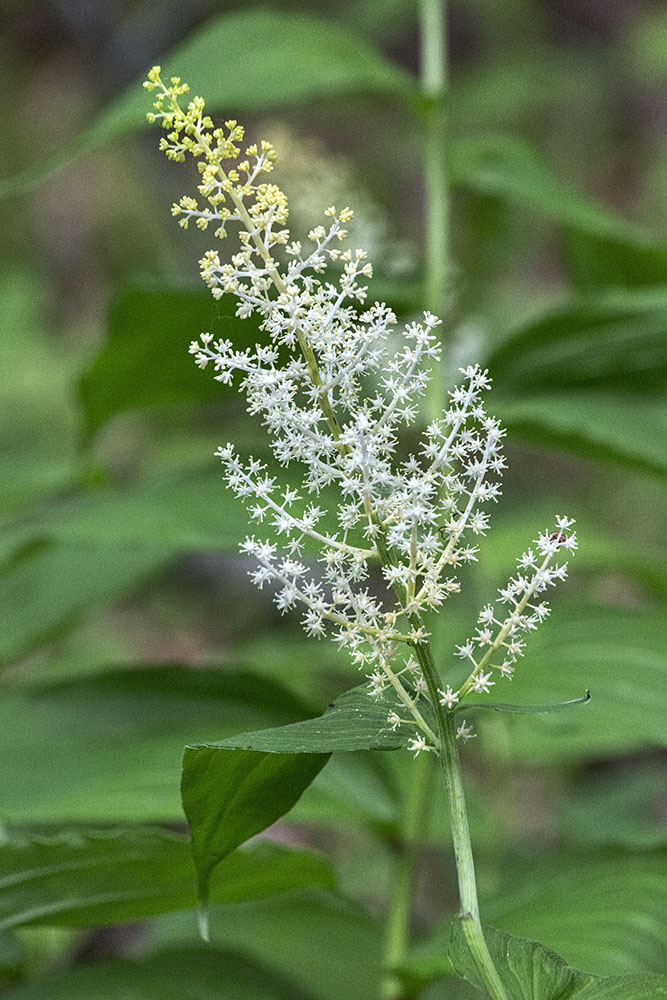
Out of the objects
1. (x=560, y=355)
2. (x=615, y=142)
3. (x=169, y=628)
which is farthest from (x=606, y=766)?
(x=615, y=142)

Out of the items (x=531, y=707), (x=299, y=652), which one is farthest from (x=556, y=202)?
(x=299, y=652)

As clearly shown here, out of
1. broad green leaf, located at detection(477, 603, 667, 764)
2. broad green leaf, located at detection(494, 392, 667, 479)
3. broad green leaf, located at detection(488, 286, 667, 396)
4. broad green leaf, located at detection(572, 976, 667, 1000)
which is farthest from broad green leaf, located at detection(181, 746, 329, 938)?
broad green leaf, located at detection(488, 286, 667, 396)

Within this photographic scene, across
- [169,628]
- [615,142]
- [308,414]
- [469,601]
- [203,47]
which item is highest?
[615,142]

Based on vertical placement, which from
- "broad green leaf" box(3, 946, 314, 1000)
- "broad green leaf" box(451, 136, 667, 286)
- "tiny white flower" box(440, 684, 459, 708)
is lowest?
"broad green leaf" box(3, 946, 314, 1000)

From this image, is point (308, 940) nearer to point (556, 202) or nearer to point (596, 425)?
point (596, 425)

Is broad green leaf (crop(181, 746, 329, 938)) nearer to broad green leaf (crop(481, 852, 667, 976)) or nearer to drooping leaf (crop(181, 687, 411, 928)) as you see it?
drooping leaf (crop(181, 687, 411, 928))

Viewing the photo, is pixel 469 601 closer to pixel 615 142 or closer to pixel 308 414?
pixel 308 414
